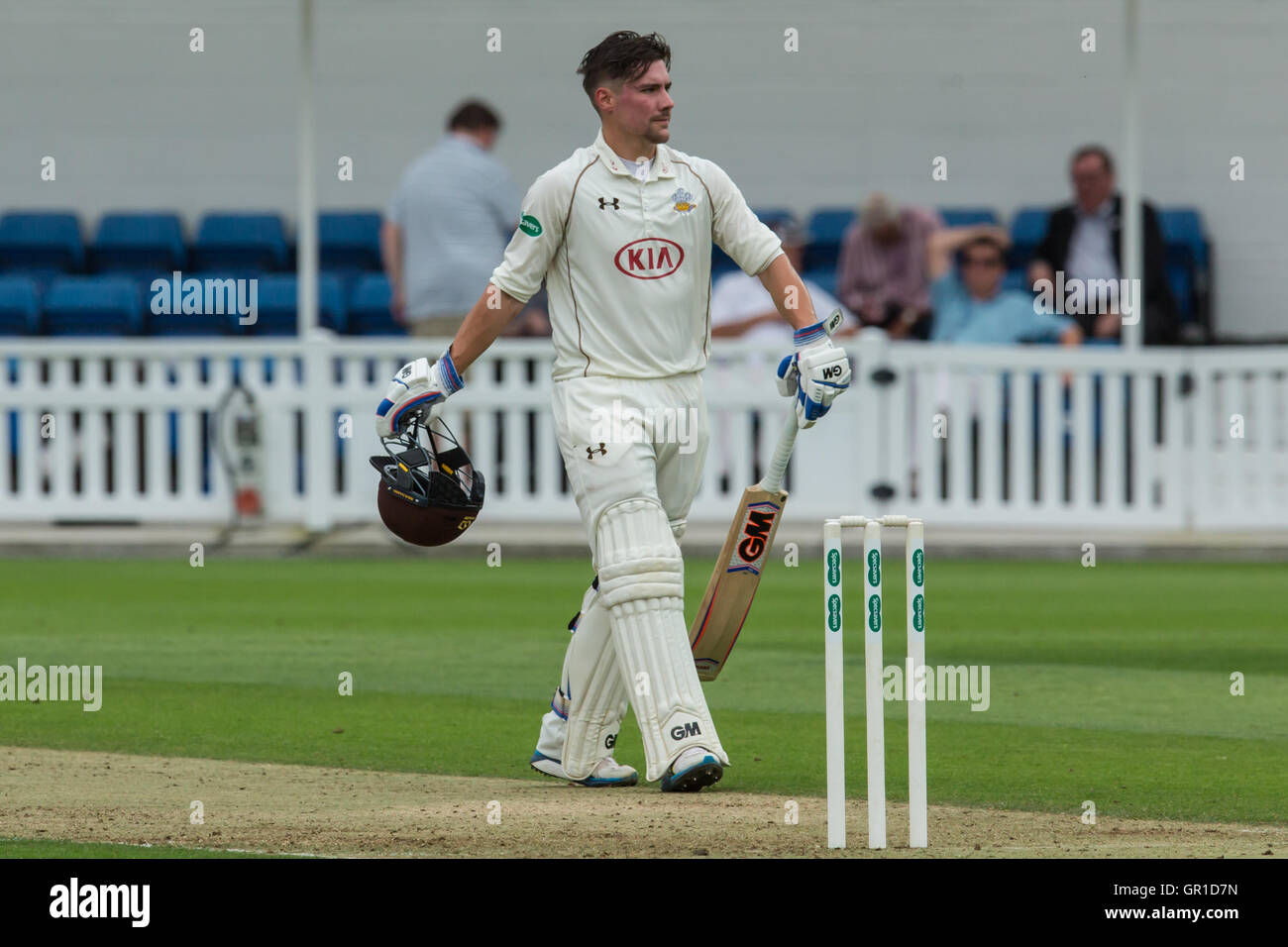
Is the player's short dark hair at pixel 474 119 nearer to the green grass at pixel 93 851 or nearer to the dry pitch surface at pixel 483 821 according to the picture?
the dry pitch surface at pixel 483 821

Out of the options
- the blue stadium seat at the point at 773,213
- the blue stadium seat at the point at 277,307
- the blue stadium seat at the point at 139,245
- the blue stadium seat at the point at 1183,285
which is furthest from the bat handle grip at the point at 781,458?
the blue stadium seat at the point at 139,245

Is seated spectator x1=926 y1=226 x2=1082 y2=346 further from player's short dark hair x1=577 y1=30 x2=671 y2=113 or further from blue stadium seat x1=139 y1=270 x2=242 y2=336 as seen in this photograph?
player's short dark hair x1=577 y1=30 x2=671 y2=113

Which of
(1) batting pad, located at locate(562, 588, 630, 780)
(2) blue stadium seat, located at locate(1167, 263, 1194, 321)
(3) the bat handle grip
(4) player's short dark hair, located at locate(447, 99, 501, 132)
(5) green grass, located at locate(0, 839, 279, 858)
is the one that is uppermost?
(4) player's short dark hair, located at locate(447, 99, 501, 132)

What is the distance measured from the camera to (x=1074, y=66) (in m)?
20.2

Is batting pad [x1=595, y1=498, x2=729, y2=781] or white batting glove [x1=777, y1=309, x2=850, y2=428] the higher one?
white batting glove [x1=777, y1=309, x2=850, y2=428]

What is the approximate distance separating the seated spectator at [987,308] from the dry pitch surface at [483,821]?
31.8 ft

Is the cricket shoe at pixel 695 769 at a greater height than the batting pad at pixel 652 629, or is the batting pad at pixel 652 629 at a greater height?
the batting pad at pixel 652 629

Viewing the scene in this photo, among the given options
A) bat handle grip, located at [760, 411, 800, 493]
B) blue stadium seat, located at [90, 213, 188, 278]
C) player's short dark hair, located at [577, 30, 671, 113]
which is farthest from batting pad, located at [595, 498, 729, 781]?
blue stadium seat, located at [90, 213, 188, 278]

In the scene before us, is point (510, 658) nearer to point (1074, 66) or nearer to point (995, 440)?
point (995, 440)

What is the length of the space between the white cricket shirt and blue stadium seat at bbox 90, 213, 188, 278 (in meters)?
13.3

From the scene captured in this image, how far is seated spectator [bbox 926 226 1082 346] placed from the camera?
16.3m

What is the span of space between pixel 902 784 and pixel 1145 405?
9.06 metres

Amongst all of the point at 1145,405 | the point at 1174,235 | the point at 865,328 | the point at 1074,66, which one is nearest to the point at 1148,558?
the point at 1145,405

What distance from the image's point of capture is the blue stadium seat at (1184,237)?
19.3m
